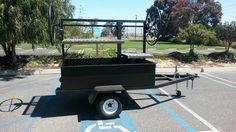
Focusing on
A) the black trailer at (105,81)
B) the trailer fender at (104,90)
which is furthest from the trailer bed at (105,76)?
the trailer fender at (104,90)

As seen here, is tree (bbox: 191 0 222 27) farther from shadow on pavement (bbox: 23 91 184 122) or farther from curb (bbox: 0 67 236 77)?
shadow on pavement (bbox: 23 91 184 122)

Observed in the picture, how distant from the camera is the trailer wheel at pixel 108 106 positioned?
21.7 ft

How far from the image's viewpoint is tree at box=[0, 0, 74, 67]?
12.0 meters

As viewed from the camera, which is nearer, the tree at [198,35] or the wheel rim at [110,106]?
the wheel rim at [110,106]

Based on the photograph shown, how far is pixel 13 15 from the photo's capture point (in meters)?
12.0

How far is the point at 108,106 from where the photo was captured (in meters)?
6.75

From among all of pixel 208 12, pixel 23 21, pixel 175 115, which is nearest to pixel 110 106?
pixel 175 115

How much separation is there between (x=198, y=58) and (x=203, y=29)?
207 cm

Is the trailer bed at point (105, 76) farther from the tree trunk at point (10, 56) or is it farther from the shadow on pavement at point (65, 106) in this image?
the tree trunk at point (10, 56)

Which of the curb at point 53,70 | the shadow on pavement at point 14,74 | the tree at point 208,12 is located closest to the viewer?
the shadow on pavement at point 14,74

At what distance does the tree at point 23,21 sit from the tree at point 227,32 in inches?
476

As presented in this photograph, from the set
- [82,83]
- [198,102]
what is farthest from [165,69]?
[82,83]

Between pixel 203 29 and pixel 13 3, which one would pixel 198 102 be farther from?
pixel 203 29

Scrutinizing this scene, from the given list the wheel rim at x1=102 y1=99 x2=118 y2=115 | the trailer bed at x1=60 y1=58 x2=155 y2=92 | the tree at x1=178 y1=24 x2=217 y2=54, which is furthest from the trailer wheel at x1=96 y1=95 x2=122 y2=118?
the tree at x1=178 y1=24 x2=217 y2=54
